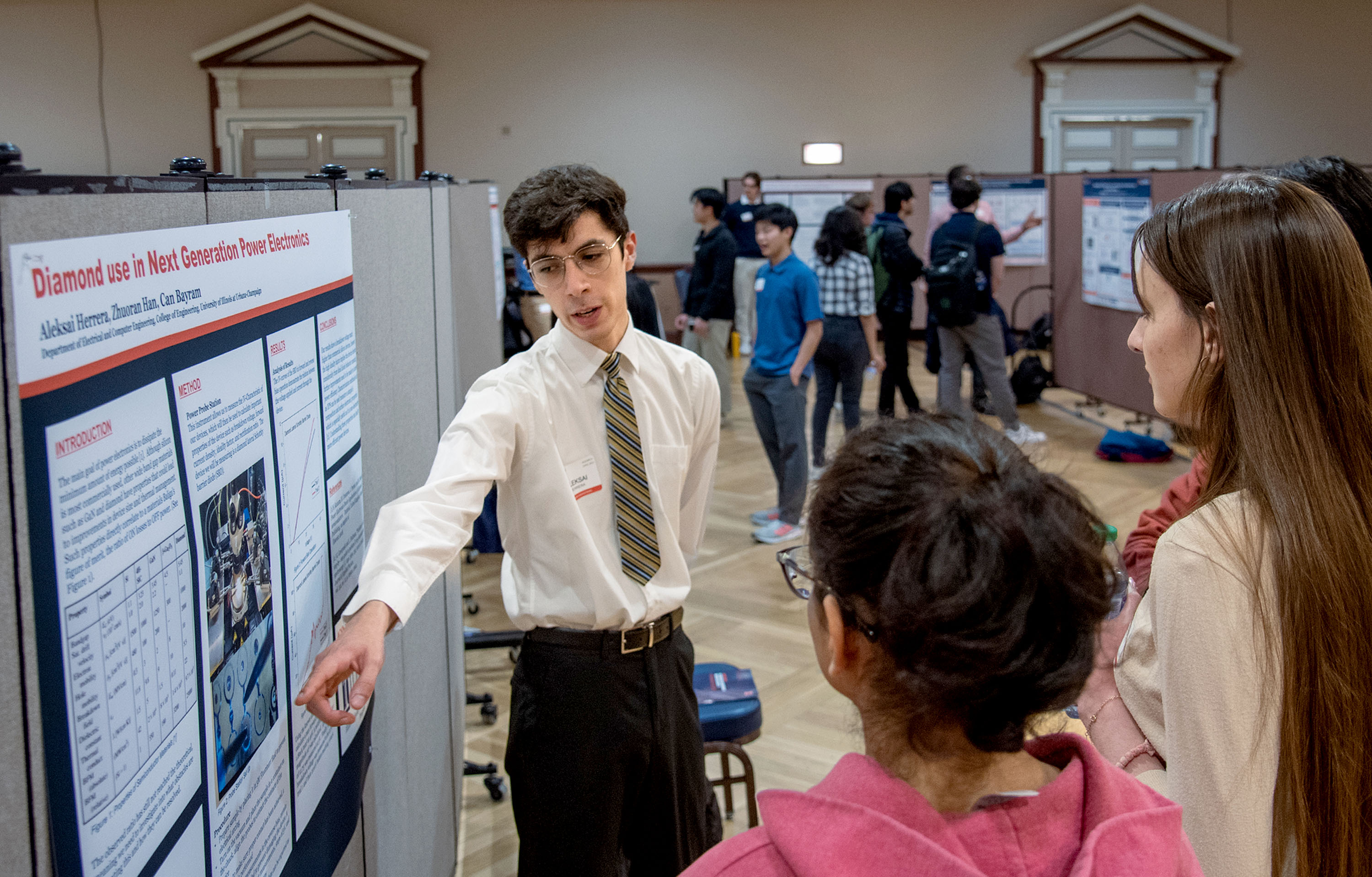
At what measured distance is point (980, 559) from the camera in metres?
0.83

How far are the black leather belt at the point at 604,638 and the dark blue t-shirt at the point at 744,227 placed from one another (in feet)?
27.0

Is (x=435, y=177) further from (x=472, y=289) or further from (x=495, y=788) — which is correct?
(x=495, y=788)

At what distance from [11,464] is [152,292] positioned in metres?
0.24

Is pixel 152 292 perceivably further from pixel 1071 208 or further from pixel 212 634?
pixel 1071 208

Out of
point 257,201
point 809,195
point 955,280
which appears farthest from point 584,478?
point 809,195

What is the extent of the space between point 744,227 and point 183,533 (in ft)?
31.0

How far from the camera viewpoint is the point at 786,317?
5535mm

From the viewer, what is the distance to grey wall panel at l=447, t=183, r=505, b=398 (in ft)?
12.0

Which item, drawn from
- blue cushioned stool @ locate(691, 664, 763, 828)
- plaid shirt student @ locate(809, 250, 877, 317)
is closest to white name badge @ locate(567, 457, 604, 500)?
blue cushioned stool @ locate(691, 664, 763, 828)

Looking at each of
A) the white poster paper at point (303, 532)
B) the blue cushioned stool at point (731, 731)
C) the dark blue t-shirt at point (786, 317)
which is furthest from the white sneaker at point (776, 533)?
the white poster paper at point (303, 532)

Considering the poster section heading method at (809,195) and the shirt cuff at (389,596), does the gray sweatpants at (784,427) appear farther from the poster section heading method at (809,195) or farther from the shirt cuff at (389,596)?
the poster section heading method at (809,195)

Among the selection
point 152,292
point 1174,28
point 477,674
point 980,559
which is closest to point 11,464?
point 152,292

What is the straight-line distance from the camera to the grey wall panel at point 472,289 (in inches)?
144

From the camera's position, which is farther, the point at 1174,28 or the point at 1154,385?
the point at 1174,28
